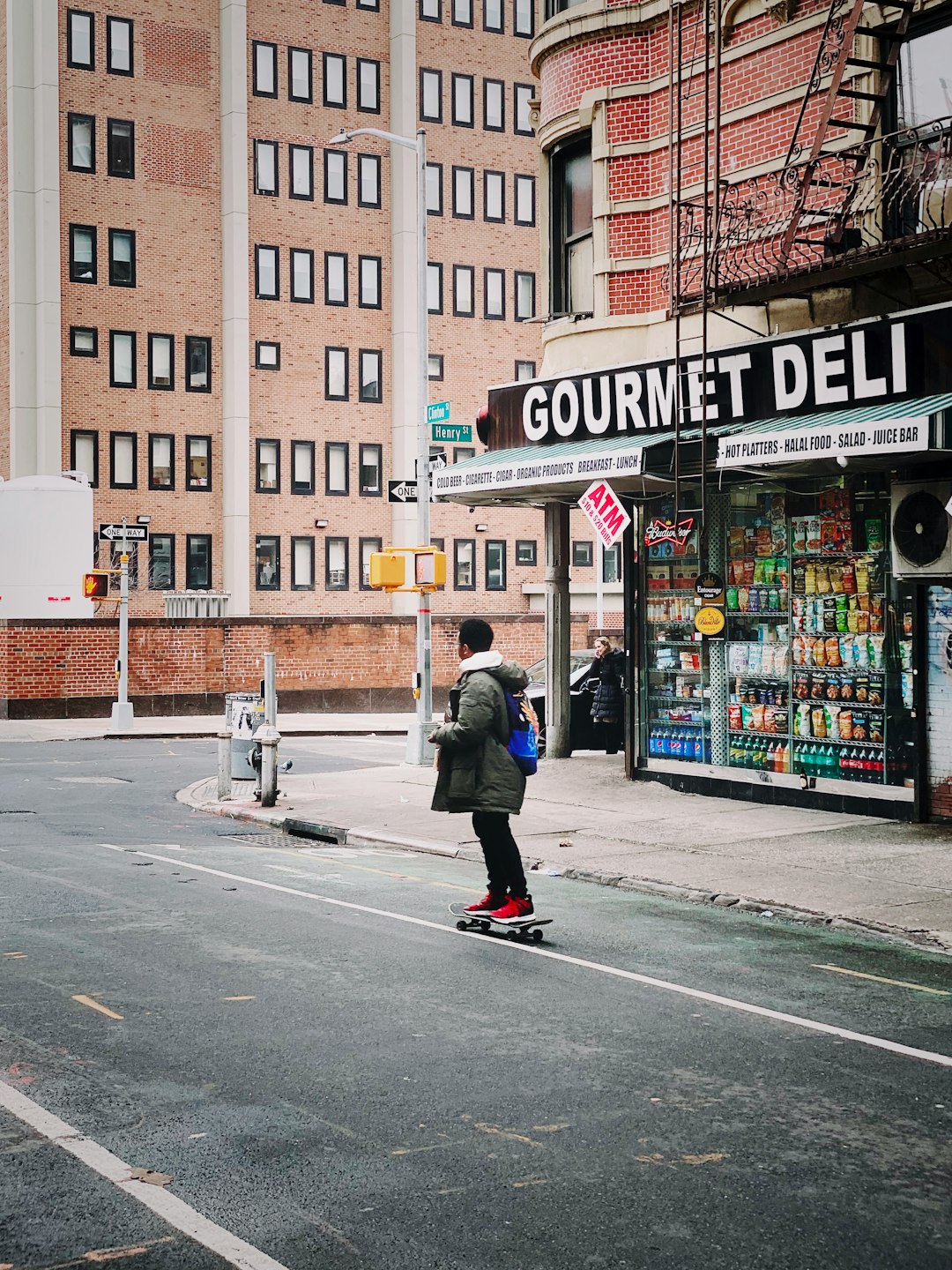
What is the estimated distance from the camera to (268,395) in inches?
1869

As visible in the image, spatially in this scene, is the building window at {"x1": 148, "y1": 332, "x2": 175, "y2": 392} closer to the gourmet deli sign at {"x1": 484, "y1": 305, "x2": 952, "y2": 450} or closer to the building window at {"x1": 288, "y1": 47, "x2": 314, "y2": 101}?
the building window at {"x1": 288, "y1": 47, "x2": 314, "y2": 101}

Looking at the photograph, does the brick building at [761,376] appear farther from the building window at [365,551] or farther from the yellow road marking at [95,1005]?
the building window at [365,551]

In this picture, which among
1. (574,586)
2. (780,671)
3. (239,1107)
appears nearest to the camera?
(239,1107)

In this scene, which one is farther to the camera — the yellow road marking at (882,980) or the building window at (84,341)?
the building window at (84,341)

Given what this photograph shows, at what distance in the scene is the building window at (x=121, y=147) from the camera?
4478 cm

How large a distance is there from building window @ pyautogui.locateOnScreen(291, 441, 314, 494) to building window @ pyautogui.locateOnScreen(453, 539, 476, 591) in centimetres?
573

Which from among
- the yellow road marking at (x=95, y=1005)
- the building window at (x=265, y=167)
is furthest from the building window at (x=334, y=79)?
the yellow road marking at (x=95, y=1005)

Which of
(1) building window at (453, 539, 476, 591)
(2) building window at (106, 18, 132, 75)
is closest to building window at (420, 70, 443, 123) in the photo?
(2) building window at (106, 18, 132, 75)

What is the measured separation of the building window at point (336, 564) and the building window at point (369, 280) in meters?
8.14

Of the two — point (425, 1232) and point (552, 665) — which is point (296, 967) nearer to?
point (425, 1232)

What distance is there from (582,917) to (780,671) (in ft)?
21.7

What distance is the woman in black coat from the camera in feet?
68.9

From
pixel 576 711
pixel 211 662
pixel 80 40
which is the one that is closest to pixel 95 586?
pixel 211 662

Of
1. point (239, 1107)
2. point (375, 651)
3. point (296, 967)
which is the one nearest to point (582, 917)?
point (296, 967)
